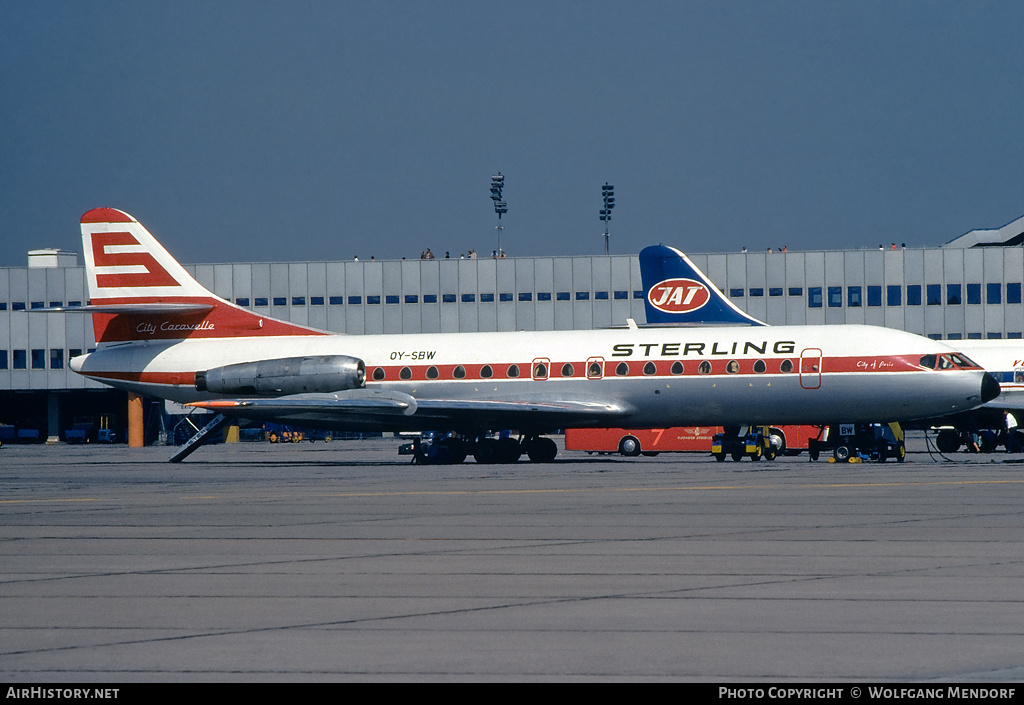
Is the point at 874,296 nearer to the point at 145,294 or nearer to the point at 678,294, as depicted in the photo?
the point at 678,294

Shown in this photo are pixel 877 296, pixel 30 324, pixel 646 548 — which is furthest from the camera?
pixel 30 324

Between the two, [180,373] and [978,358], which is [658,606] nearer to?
[180,373]

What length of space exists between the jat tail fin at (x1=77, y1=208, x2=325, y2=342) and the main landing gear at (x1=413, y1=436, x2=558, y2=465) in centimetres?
686

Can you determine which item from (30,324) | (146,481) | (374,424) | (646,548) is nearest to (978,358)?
(374,424)

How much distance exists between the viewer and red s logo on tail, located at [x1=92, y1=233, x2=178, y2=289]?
48031 millimetres

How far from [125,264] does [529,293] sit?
45359 mm

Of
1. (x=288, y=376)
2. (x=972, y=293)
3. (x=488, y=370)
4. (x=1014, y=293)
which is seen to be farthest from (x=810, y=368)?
(x=1014, y=293)

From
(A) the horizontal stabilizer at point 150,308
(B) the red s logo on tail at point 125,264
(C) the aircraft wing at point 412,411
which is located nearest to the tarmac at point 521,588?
(C) the aircraft wing at point 412,411

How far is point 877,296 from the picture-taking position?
87.6 m

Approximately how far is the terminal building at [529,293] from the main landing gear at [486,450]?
142 ft

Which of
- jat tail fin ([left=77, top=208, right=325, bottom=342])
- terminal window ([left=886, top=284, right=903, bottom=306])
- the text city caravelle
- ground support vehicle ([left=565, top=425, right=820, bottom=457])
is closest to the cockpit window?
ground support vehicle ([left=565, top=425, right=820, bottom=457])

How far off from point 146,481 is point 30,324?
2526 inches

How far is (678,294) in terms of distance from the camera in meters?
69.1

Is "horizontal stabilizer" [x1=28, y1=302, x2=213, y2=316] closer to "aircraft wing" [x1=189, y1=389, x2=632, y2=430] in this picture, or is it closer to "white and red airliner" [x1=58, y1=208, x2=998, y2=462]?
"white and red airliner" [x1=58, y1=208, x2=998, y2=462]
